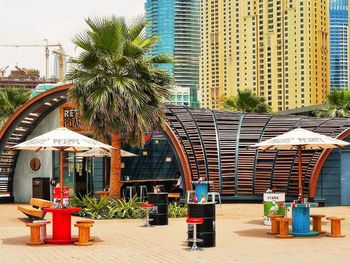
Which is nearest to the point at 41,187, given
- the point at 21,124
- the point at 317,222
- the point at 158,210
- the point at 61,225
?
the point at 21,124

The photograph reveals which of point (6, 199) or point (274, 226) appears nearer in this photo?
point (274, 226)

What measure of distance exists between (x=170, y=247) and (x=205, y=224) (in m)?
0.81

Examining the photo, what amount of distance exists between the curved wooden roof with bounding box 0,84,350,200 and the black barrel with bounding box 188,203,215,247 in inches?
465

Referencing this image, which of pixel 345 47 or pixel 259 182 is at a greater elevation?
pixel 345 47

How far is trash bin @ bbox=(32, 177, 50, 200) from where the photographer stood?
1054 inches

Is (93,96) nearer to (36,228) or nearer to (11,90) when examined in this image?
(36,228)

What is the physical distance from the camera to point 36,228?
13672 mm

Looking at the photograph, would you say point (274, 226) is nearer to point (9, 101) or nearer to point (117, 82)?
point (117, 82)

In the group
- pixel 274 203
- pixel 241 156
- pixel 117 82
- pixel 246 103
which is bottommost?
pixel 274 203

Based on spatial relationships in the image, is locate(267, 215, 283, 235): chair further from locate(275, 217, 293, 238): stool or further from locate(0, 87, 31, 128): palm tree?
locate(0, 87, 31, 128): palm tree

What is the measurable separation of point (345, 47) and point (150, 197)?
182m

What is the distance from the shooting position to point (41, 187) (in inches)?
1054

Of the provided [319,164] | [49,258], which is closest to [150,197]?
[49,258]

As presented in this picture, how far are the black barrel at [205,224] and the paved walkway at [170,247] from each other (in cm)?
25
